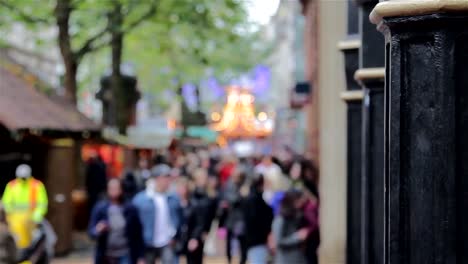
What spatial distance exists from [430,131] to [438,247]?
44 centimetres

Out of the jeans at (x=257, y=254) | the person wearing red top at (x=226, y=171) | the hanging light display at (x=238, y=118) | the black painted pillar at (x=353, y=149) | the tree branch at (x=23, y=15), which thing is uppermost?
the tree branch at (x=23, y=15)

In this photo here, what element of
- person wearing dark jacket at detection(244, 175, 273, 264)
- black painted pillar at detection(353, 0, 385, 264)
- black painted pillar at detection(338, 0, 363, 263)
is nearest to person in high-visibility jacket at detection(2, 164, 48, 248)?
person wearing dark jacket at detection(244, 175, 273, 264)

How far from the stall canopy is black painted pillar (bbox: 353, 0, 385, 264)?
445 inches

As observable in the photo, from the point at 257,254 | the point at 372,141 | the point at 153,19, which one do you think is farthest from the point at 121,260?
the point at 153,19

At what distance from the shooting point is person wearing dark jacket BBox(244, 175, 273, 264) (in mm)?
12430

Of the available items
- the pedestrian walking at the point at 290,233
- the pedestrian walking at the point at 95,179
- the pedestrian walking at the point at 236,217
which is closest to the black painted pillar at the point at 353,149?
the pedestrian walking at the point at 290,233

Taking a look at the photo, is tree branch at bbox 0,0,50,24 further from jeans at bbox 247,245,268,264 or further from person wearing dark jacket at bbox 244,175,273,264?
jeans at bbox 247,245,268,264

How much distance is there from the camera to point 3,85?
19125 millimetres

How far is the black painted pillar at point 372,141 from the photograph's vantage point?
6.29 meters

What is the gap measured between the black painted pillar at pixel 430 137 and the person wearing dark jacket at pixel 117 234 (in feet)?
26.2

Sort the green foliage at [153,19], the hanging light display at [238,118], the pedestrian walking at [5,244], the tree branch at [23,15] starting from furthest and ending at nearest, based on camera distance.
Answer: the hanging light display at [238,118] → the green foliage at [153,19] → the tree branch at [23,15] → the pedestrian walking at [5,244]

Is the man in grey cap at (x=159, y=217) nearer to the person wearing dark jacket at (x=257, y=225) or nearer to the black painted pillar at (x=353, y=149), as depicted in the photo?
the person wearing dark jacket at (x=257, y=225)

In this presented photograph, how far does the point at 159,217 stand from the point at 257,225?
1.30 metres

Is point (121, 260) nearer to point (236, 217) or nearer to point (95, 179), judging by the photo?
point (236, 217)
